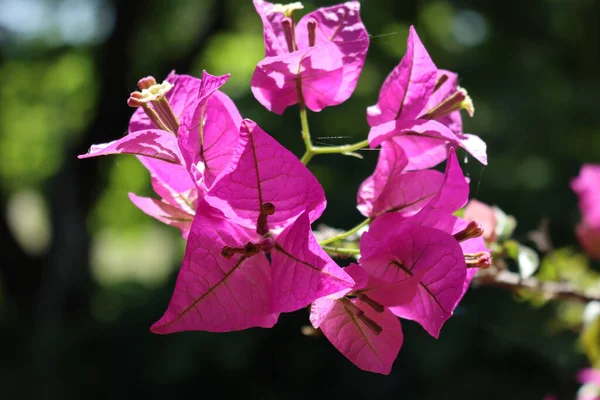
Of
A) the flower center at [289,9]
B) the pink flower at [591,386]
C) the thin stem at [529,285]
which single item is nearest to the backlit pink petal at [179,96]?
the flower center at [289,9]

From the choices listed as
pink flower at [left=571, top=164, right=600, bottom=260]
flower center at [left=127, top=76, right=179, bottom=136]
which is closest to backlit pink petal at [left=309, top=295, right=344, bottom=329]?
flower center at [left=127, top=76, right=179, bottom=136]

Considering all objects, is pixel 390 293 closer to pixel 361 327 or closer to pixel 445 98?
pixel 361 327

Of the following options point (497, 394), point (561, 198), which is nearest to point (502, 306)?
point (497, 394)

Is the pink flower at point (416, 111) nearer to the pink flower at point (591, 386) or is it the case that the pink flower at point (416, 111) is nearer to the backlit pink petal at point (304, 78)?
the backlit pink petal at point (304, 78)

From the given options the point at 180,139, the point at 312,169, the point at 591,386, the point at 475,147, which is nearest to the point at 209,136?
the point at 180,139

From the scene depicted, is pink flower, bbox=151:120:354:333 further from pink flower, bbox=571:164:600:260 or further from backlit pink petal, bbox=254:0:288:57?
pink flower, bbox=571:164:600:260

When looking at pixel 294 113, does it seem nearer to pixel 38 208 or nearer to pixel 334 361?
pixel 334 361
